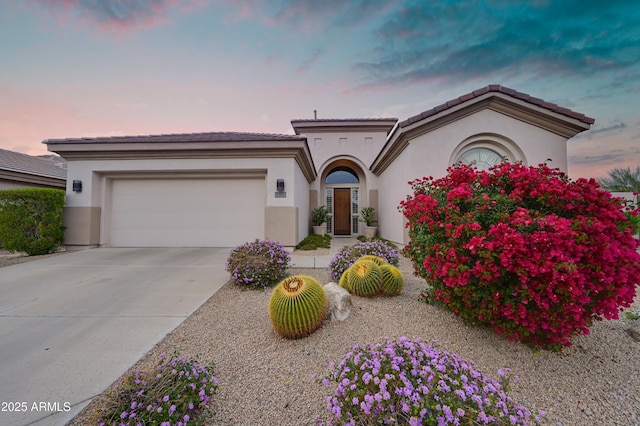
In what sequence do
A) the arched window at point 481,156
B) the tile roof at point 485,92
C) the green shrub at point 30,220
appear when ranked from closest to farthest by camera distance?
1. the green shrub at point 30,220
2. the tile roof at point 485,92
3. the arched window at point 481,156

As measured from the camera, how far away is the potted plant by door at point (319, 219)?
1094cm

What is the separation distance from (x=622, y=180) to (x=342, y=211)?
16851 millimetres

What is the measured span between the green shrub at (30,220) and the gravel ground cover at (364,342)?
749cm

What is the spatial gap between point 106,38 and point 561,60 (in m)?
14.0

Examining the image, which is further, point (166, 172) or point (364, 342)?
point (166, 172)

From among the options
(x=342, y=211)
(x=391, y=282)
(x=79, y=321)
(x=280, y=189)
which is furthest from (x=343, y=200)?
(x=79, y=321)

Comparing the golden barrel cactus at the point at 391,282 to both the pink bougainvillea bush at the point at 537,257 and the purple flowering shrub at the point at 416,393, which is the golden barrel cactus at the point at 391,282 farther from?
the purple flowering shrub at the point at 416,393

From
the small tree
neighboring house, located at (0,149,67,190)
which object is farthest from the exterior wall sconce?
the small tree

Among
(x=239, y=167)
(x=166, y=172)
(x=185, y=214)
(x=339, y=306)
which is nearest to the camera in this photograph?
(x=339, y=306)

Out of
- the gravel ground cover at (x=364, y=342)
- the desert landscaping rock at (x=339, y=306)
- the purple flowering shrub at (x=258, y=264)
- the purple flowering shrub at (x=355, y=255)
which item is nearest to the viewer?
the gravel ground cover at (x=364, y=342)

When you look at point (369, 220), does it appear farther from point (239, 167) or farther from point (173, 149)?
point (173, 149)

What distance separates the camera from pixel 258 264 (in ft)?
13.4

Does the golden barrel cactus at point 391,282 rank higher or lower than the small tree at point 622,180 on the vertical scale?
lower

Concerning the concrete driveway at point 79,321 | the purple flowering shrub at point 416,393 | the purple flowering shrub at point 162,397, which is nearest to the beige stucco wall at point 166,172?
the concrete driveway at point 79,321
